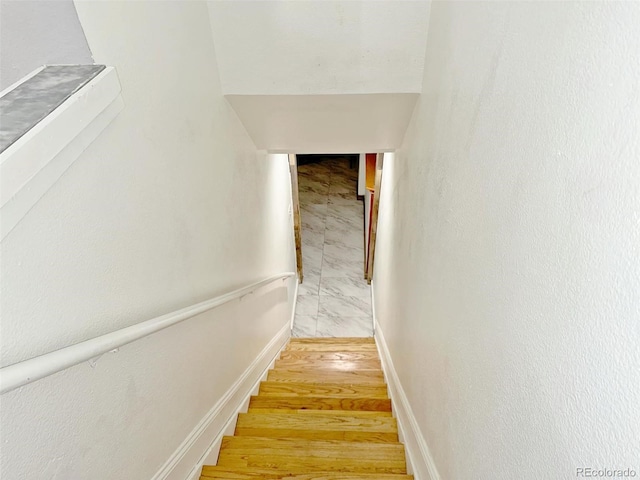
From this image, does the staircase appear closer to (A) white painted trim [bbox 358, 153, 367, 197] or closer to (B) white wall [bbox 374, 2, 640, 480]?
(B) white wall [bbox 374, 2, 640, 480]

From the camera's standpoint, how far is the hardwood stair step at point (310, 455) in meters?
1.64

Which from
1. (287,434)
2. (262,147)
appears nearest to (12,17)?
(262,147)

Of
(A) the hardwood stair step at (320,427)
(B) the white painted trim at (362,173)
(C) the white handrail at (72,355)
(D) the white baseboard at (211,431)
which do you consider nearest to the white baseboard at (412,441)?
(A) the hardwood stair step at (320,427)

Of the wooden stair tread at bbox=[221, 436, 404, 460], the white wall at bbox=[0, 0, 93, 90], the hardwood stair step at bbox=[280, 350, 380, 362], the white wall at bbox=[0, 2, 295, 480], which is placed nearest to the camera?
the white wall at bbox=[0, 2, 295, 480]

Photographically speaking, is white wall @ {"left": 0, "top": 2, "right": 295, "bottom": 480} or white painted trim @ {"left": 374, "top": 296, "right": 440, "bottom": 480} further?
white painted trim @ {"left": 374, "top": 296, "right": 440, "bottom": 480}

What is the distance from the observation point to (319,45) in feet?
5.54

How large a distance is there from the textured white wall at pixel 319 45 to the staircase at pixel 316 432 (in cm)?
176

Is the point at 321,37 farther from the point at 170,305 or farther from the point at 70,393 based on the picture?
the point at 70,393

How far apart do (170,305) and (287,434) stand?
1.18 meters

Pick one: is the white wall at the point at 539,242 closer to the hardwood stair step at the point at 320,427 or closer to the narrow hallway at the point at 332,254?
the hardwood stair step at the point at 320,427

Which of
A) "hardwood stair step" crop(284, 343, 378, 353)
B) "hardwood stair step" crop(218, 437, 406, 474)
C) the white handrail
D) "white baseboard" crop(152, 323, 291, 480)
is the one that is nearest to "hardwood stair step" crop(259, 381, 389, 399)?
Result: "white baseboard" crop(152, 323, 291, 480)

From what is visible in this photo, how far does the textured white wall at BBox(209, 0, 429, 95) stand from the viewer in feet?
5.26

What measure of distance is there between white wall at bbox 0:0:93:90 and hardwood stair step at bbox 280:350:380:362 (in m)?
3.05

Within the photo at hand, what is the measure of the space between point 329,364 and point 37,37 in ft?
10.1
